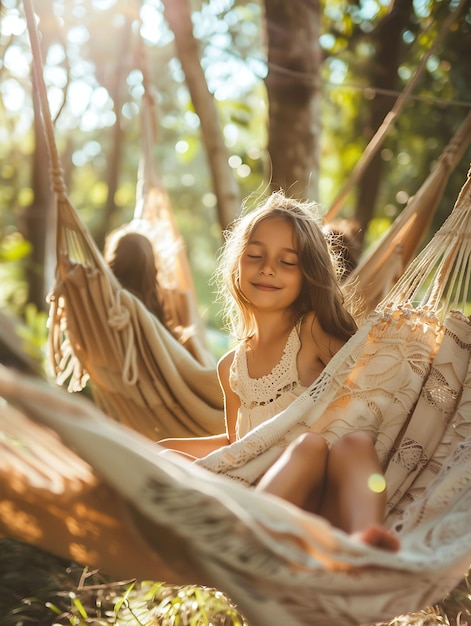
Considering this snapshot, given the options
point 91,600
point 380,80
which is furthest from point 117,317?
point 380,80

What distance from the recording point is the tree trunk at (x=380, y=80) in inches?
124

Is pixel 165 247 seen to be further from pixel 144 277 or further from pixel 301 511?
pixel 301 511

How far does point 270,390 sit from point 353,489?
0.41 metres

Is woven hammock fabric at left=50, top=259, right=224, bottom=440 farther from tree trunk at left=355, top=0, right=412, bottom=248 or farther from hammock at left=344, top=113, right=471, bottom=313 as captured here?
tree trunk at left=355, top=0, right=412, bottom=248

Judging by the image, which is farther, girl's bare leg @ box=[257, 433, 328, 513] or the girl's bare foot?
girl's bare leg @ box=[257, 433, 328, 513]

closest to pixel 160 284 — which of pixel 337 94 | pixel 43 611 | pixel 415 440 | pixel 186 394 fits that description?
pixel 186 394

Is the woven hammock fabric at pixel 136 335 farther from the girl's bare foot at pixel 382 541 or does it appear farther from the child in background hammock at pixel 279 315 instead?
the girl's bare foot at pixel 382 541

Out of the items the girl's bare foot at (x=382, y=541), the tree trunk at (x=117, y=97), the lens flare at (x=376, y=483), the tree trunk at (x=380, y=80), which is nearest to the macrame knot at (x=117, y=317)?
the lens flare at (x=376, y=483)

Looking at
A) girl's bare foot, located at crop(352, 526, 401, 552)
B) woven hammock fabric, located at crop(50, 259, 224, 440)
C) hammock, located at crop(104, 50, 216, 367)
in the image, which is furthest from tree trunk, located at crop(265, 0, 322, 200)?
girl's bare foot, located at crop(352, 526, 401, 552)

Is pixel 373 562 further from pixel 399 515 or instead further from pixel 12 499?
pixel 12 499

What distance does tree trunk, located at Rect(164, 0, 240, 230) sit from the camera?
242 cm

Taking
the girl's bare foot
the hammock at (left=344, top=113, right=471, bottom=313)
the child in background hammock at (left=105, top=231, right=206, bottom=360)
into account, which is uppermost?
the hammock at (left=344, top=113, right=471, bottom=313)

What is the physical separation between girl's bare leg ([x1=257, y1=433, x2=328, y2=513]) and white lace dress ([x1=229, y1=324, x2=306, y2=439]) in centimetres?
30

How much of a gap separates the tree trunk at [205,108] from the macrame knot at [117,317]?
0.71 m
